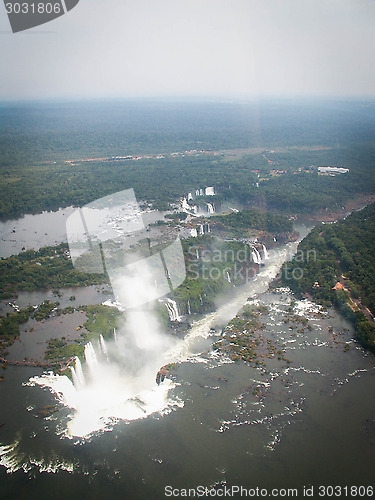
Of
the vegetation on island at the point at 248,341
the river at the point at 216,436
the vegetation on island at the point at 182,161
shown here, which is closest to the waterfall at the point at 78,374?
the river at the point at 216,436

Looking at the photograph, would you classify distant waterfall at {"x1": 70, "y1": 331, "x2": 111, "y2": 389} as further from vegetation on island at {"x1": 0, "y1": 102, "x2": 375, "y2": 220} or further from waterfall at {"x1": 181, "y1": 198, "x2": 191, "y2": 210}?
vegetation on island at {"x1": 0, "y1": 102, "x2": 375, "y2": 220}

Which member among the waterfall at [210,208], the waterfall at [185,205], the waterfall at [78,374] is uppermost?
the waterfall at [78,374]

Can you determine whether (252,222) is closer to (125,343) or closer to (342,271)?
(342,271)

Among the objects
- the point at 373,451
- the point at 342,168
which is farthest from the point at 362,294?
the point at 342,168

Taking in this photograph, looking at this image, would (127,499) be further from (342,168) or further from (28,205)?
(342,168)

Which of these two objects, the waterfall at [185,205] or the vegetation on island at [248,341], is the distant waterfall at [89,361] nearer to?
the vegetation on island at [248,341]
